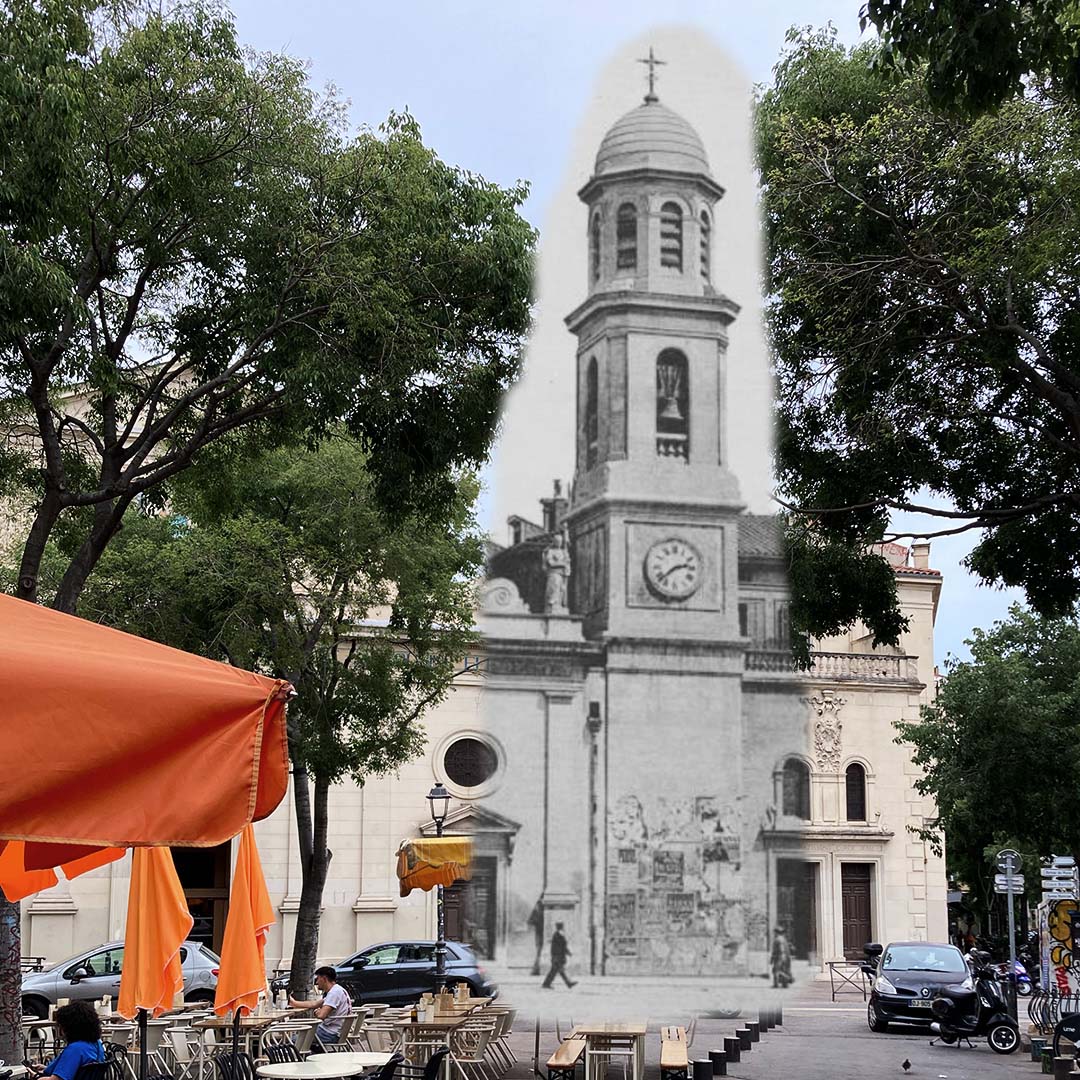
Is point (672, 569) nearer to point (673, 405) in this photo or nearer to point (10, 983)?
point (673, 405)

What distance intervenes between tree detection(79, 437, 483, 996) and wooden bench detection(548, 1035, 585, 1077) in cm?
946

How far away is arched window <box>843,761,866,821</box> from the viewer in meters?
44.1

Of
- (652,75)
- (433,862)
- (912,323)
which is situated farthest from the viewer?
(433,862)

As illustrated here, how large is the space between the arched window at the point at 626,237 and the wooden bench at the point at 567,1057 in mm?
5683

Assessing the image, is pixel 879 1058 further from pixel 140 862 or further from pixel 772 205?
pixel 140 862

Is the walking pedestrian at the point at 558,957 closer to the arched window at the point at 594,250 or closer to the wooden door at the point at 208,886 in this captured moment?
the arched window at the point at 594,250

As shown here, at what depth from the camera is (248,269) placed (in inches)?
528

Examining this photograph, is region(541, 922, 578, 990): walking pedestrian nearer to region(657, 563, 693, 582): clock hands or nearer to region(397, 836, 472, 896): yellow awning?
region(657, 563, 693, 582): clock hands

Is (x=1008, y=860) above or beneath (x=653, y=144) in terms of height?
beneath

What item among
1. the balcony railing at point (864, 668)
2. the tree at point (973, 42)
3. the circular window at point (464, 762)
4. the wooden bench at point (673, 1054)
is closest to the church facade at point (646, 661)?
the wooden bench at point (673, 1054)

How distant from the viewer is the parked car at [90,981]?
24.0 meters

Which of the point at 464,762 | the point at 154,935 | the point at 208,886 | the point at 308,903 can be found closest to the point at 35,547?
the point at 154,935

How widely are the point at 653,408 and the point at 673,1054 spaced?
483 centimetres

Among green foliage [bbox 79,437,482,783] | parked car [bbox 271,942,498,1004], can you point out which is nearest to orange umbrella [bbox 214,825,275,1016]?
green foliage [bbox 79,437,482,783]
